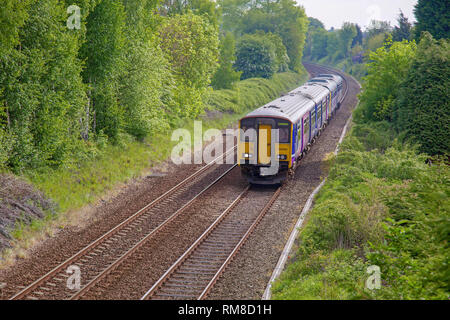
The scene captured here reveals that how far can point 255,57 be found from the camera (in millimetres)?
51250

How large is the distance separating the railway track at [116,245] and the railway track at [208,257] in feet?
5.39

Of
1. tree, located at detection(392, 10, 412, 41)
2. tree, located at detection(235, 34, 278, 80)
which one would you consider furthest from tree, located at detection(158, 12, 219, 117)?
tree, located at detection(392, 10, 412, 41)

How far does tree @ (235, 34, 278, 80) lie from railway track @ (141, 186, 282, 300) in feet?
118

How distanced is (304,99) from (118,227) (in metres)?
13.5

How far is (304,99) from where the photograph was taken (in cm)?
2414

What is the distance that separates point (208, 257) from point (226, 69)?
103 ft

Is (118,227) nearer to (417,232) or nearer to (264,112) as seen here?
(264,112)

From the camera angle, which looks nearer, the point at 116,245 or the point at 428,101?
the point at 116,245

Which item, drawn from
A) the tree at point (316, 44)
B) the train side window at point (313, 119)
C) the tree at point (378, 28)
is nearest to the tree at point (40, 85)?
the train side window at point (313, 119)

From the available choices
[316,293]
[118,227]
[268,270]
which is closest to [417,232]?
[316,293]

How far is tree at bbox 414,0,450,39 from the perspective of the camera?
34.7m

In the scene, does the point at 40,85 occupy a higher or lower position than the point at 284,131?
higher

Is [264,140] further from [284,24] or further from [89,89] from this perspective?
[284,24]

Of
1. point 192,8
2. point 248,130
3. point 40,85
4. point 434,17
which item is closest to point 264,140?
point 248,130
